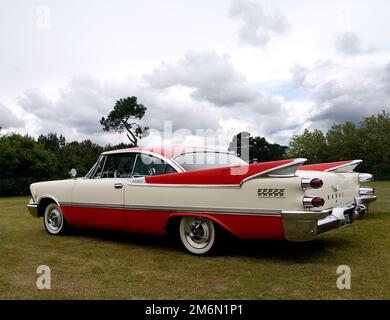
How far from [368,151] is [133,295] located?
40618 mm

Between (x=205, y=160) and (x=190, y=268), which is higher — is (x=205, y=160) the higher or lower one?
the higher one

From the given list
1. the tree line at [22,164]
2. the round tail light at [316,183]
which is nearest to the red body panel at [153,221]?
the round tail light at [316,183]

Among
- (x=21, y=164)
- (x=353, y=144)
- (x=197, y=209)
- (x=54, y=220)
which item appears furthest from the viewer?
(x=353, y=144)

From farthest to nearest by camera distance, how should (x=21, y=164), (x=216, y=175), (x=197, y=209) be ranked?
1. (x=21, y=164)
2. (x=197, y=209)
3. (x=216, y=175)

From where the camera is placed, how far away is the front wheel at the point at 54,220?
6914 millimetres

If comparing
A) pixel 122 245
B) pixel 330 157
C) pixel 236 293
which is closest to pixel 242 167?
pixel 236 293

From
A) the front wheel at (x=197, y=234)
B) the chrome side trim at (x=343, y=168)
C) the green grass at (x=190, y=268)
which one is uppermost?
the chrome side trim at (x=343, y=168)

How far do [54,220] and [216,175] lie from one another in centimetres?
353

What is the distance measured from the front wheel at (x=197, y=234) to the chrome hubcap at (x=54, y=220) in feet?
8.67

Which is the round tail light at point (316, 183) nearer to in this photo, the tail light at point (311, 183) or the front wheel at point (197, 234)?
the tail light at point (311, 183)

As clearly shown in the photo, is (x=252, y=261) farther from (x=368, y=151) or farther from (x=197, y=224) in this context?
(x=368, y=151)

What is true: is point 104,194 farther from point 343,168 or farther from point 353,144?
point 353,144

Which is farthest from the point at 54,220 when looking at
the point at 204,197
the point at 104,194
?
the point at 204,197

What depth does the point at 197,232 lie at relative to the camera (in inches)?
204
